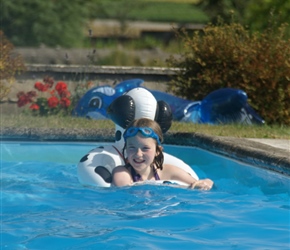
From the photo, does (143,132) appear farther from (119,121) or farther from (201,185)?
(201,185)

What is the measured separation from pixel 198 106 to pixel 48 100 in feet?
7.35

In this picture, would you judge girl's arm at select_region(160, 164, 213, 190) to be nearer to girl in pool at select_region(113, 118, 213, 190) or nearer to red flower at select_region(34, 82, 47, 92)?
girl in pool at select_region(113, 118, 213, 190)

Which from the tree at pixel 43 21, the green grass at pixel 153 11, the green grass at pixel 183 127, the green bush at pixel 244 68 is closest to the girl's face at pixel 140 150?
the green grass at pixel 183 127

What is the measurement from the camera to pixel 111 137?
961 cm

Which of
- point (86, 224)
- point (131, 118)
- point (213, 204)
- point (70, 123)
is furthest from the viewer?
point (70, 123)

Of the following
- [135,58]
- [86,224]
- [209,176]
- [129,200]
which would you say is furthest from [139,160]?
[135,58]

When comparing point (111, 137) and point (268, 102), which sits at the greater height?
point (268, 102)

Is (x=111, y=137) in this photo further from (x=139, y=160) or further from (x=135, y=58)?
(x=135, y=58)

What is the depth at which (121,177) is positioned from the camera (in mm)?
7336

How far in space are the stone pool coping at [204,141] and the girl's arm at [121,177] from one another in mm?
1338

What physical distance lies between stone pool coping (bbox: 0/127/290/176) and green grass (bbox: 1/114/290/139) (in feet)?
1.12

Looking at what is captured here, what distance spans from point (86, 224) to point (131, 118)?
157cm

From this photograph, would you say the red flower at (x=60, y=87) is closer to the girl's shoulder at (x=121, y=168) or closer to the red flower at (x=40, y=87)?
the red flower at (x=40, y=87)

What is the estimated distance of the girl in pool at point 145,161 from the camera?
7.15 metres
